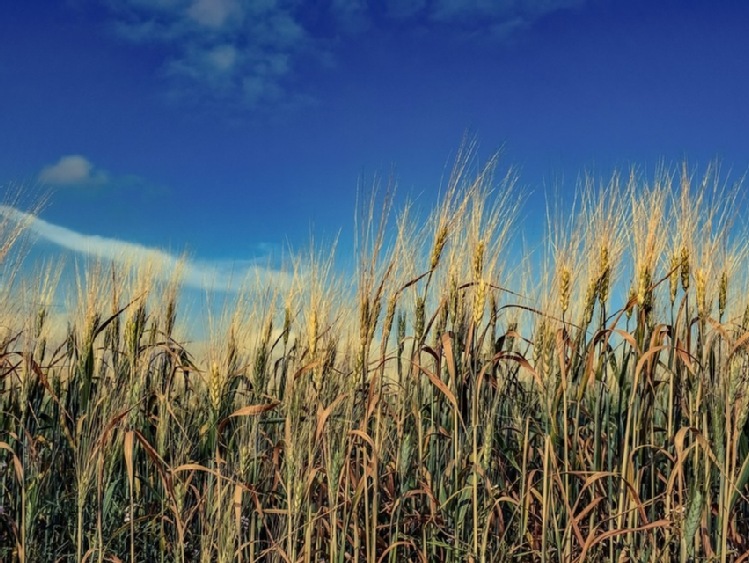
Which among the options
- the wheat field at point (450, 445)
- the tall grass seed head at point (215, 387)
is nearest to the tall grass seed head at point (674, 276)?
the wheat field at point (450, 445)

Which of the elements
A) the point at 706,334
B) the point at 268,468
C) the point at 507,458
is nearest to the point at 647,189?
the point at 706,334

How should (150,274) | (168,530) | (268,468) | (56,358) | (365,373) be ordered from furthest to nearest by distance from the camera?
(56,358)
(150,274)
(168,530)
(268,468)
(365,373)

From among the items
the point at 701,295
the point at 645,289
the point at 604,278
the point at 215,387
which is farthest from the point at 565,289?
the point at 215,387

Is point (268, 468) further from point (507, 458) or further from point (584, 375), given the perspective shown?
point (584, 375)

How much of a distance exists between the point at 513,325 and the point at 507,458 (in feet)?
2.04

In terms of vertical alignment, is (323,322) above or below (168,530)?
above

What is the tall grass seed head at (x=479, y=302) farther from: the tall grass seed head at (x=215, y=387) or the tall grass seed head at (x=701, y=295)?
the tall grass seed head at (x=215, y=387)

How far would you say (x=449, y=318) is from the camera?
264 cm

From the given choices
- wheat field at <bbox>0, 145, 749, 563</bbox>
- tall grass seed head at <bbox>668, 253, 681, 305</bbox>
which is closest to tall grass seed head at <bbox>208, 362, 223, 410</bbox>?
wheat field at <bbox>0, 145, 749, 563</bbox>

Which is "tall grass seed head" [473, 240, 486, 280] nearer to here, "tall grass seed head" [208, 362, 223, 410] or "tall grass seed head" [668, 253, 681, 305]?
"tall grass seed head" [668, 253, 681, 305]

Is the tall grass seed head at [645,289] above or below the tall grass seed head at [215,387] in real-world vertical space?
above

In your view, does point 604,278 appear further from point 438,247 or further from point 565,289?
point 438,247

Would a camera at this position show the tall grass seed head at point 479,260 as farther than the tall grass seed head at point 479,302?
Yes

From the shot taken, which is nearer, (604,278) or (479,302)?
(479,302)
